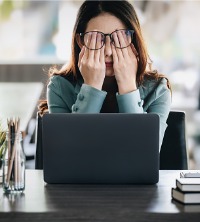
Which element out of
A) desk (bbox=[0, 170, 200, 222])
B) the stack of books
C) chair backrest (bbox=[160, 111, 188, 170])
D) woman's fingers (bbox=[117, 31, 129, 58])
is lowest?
desk (bbox=[0, 170, 200, 222])

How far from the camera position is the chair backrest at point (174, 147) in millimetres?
1911

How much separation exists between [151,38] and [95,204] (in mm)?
3298

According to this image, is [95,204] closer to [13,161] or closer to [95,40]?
[13,161]

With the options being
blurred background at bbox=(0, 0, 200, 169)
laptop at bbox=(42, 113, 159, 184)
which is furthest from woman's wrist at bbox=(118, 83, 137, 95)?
blurred background at bbox=(0, 0, 200, 169)

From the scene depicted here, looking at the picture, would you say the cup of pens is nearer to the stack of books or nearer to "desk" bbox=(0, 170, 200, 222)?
"desk" bbox=(0, 170, 200, 222)

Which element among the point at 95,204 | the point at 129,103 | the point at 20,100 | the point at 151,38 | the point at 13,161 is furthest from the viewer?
the point at 151,38

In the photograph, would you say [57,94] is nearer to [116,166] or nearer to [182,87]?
[116,166]

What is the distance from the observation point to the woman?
1.79 metres

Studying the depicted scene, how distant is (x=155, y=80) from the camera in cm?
201

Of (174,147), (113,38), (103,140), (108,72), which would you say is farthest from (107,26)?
(103,140)

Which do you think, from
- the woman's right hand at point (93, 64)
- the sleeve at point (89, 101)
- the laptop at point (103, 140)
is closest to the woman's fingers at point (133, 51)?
the woman's right hand at point (93, 64)

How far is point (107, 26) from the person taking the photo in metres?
1.89

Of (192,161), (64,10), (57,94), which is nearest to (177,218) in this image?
(57,94)

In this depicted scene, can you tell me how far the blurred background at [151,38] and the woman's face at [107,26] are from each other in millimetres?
2489
